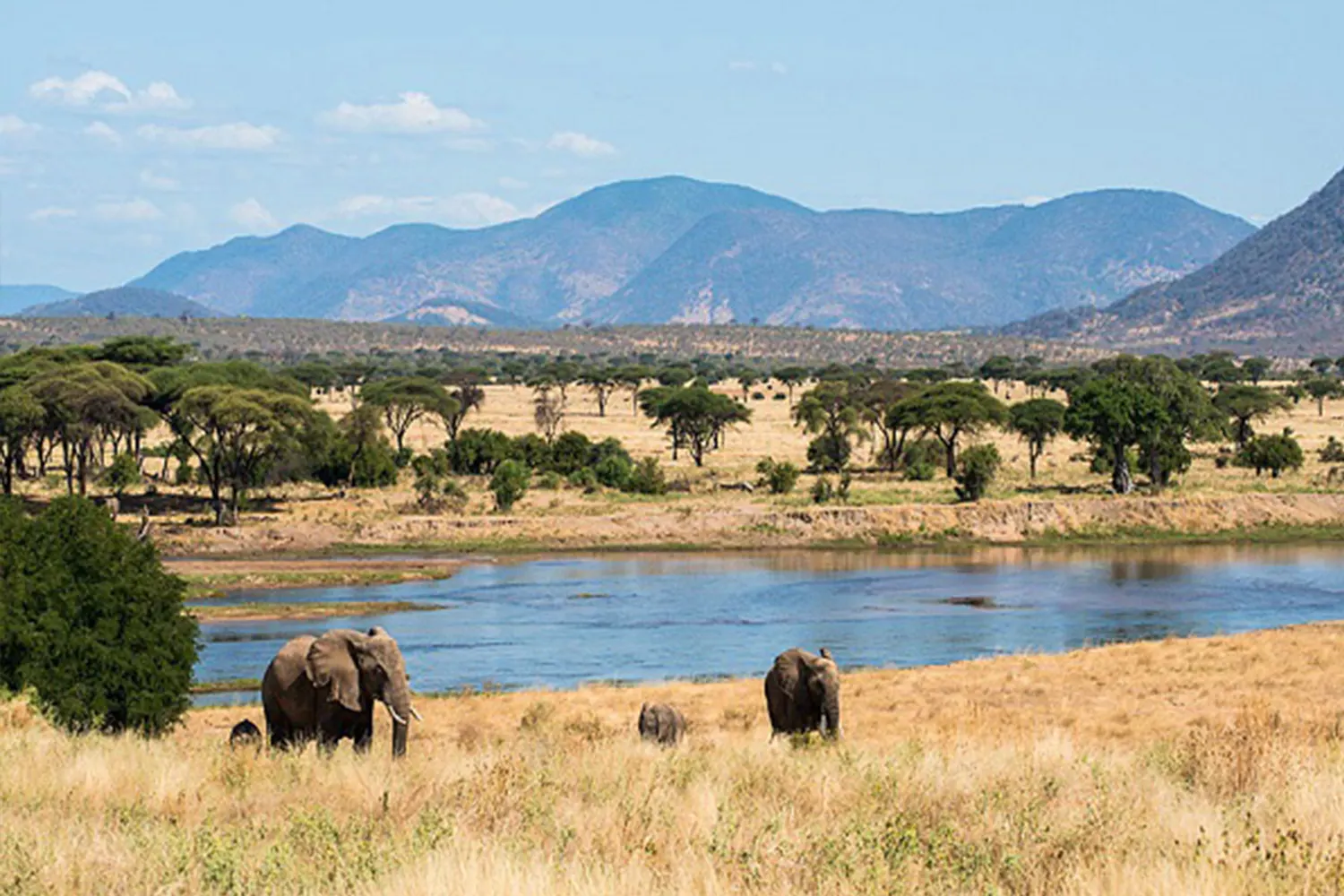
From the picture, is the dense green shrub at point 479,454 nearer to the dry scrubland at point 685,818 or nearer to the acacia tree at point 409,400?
the acacia tree at point 409,400

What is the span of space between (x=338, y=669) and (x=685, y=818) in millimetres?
8060

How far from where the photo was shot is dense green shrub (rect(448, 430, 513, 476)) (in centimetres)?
7219

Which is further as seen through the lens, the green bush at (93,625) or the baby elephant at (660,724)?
the green bush at (93,625)

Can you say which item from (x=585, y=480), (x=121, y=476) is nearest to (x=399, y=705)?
(x=121, y=476)

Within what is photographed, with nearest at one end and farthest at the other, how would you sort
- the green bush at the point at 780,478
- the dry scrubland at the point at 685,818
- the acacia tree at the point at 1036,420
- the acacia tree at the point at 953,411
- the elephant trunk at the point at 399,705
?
the dry scrubland at the point at 685,818
the elephant trunk at the point at 399,705
the green bush at the point at 780,478
the acacia tree at the point at 953,411
the acacia tree at the point at 1036,420

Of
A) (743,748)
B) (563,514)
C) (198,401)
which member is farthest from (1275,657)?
(198,401)

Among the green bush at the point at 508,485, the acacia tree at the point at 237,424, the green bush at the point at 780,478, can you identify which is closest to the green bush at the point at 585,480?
the green bush at the point at 508,485

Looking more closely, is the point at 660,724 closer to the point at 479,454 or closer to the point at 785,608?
the point at 785,608

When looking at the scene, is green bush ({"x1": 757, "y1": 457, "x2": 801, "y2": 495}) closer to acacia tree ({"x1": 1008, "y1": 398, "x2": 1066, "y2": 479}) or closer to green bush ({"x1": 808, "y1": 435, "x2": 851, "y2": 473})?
green bush ({"x1": 808, "y1": 435, "x2": 851, "y2": 473})

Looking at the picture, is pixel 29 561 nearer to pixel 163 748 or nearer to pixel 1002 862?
pixel 163 748

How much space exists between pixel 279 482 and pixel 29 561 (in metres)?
47.4

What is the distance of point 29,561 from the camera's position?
873 inches

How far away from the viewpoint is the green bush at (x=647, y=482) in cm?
6719

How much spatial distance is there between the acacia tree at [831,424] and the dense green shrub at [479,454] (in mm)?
14271
